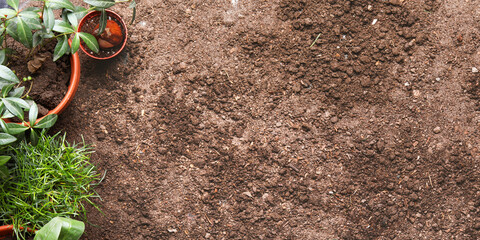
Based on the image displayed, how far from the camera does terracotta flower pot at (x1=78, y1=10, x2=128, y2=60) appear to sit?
8.11ft

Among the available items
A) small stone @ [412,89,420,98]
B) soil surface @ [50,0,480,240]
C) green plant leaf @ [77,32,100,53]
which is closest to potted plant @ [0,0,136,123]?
green plant leaf @ [77,32,100,53]

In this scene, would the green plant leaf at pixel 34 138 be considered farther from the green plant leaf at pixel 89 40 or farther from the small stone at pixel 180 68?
the small stone at pixel 180 68

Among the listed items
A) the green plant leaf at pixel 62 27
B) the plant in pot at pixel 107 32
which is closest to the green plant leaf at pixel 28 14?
the green plant leaf at pixel 62 27

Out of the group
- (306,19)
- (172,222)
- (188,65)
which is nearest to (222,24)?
(188,65)

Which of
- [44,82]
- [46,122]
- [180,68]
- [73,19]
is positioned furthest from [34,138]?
[180,68]

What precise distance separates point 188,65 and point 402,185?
5.53ft

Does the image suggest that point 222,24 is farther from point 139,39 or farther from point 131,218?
point 131,218

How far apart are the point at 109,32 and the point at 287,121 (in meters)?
1.33

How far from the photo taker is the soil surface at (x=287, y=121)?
2.51 metres

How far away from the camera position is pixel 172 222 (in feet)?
8.24

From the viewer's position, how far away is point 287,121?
2.59 metres

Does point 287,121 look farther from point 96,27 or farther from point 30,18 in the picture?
point 30,18

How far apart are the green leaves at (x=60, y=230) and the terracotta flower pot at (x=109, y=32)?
1142mm

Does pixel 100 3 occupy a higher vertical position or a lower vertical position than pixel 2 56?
higher
